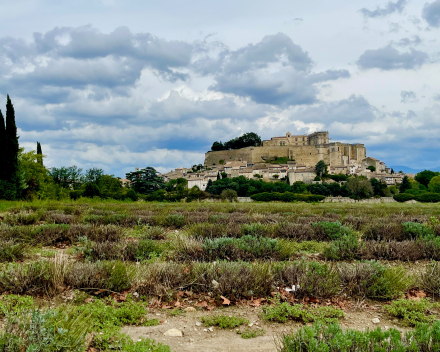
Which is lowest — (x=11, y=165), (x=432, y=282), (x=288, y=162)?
(x=432, y=282)

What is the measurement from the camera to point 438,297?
467 cm

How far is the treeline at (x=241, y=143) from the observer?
374ft

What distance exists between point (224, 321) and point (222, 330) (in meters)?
0.11

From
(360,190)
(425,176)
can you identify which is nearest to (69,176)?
(360,190)

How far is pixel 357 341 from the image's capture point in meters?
2.60

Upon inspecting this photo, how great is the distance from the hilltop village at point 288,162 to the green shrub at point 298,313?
84.6m

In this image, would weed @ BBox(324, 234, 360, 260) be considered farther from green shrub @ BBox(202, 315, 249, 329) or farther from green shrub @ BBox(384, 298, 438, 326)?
green shrub @ BBox(202, 315, 249, 329)

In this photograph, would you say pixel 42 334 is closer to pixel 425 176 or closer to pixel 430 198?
pixel 430 198

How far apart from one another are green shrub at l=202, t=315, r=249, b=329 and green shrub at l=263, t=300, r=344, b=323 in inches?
12.6

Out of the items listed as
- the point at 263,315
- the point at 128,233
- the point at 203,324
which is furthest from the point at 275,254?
the point at 128,233

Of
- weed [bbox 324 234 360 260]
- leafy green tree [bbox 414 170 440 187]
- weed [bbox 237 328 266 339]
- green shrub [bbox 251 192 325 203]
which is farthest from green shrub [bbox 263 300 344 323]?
leafy green tree [bbox 414 170 440 187]

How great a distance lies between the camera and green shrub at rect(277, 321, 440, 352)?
252cm

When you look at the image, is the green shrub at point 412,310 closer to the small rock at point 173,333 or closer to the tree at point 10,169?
the small rock at point 173,333

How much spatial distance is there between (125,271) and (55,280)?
0.86 metres
